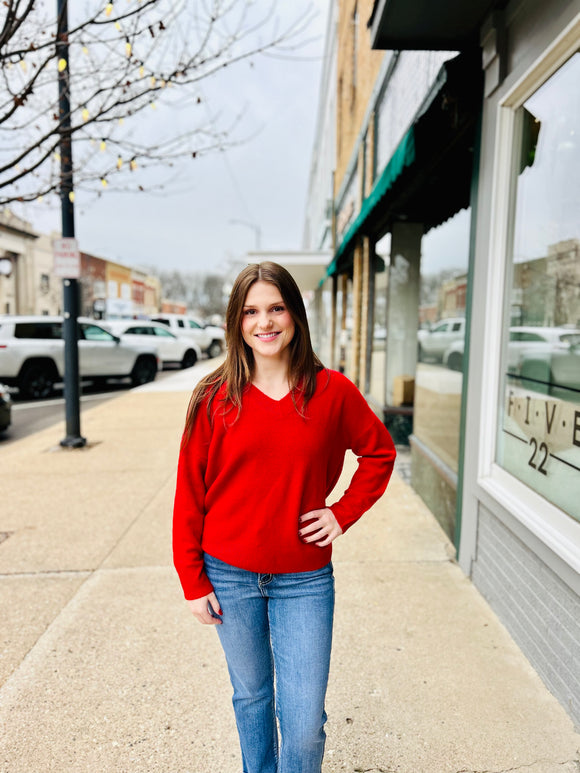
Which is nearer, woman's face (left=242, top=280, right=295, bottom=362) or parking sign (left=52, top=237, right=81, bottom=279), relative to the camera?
woman's face (left=242, top=280, right=295, bottom=362)

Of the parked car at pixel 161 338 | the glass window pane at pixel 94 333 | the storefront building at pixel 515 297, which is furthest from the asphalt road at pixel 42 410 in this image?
the storefront building at pixel 515 297

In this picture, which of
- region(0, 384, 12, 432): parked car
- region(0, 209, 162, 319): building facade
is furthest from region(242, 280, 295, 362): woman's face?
region(0, 209, 162, 319): building facade

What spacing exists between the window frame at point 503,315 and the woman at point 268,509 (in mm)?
1394

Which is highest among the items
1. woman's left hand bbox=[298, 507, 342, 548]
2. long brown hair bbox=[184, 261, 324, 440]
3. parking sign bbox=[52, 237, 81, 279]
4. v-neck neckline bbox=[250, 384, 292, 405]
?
parking sign bbox=[52, 237, 81, 279]

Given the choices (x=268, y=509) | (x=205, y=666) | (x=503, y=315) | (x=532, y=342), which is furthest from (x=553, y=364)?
(x=205, y=666)

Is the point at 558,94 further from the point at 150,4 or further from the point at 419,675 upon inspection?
the point at 419,675

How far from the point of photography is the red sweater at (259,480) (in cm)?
162

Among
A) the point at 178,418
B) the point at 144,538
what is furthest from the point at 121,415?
the point at 144,538

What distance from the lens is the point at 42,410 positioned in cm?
1108

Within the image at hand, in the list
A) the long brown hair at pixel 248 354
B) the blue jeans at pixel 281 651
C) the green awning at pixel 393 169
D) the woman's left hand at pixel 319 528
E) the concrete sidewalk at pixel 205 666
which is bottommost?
the concrete sidewalk at pixel 205 666

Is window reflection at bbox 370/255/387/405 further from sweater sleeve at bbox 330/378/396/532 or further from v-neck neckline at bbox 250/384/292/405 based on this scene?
v-neck neckline at bbox 250/384/292/405

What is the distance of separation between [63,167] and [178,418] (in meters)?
4.79

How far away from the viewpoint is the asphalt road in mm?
8875

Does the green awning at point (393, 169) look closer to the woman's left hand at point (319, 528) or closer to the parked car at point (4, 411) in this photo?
the woman's left hand at point (319, 528)
